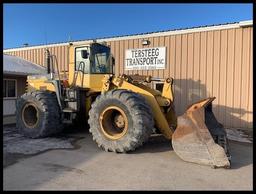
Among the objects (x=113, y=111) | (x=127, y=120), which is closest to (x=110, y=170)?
(x=127, y=120)

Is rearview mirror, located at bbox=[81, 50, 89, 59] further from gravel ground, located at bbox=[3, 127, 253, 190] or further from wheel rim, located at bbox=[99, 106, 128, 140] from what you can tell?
gravel ground, located at bbox=[3, 127, 253, 190]

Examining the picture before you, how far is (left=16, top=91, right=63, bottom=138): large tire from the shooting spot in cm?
812

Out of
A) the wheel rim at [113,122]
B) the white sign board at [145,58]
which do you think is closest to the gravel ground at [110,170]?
the wheel rim at [113,122]

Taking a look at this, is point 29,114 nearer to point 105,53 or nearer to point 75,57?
point 75,57

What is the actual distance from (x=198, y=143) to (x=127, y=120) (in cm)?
175

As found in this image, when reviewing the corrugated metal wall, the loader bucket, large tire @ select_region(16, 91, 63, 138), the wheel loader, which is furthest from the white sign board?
the loader bucket

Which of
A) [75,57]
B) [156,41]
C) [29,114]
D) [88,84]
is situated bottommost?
[29,114]

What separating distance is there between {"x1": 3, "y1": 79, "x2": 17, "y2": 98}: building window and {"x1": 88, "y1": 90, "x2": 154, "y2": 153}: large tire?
6.90 meters

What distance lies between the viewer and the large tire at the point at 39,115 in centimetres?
812

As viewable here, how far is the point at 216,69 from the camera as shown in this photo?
10648mm

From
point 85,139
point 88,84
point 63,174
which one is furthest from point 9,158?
point 88,84

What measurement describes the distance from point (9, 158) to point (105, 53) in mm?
4210

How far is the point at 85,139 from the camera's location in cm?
820

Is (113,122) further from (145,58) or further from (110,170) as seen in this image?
(145,58)
